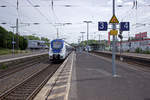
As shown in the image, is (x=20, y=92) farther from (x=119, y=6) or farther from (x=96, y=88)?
(x=119, y=6)

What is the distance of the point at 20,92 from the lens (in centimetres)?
687

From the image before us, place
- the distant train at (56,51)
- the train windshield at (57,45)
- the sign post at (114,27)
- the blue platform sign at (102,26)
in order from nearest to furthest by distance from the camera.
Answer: the sign post at (114,27) → the blue platform sign at (102,26) → the distant train at (56,51) → the train windshield at (57,45)

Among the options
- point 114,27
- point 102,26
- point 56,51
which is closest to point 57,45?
point 56,51

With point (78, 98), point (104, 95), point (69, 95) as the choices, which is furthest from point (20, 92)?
point (104, 95)

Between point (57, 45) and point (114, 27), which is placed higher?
point (114, 27)

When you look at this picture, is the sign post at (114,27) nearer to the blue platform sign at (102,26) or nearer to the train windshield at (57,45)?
the blue platform sign at (102,26)

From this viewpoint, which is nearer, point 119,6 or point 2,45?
point 119,6

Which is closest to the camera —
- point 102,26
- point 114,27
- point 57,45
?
point 114,27

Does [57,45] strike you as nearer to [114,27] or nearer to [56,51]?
[56,51]

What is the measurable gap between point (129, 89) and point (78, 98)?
2.38 m

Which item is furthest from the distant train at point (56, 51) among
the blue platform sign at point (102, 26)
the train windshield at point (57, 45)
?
the blue platform sign at point (102, 26)

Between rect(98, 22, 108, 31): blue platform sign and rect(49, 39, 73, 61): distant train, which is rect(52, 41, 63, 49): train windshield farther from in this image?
rect(98, 22, 108, 31): blue platform sign

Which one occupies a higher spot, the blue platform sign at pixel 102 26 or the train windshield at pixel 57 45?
the blue platform sign at pixel 102 26

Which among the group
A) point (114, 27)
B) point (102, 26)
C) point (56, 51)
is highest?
point (102, 26)
